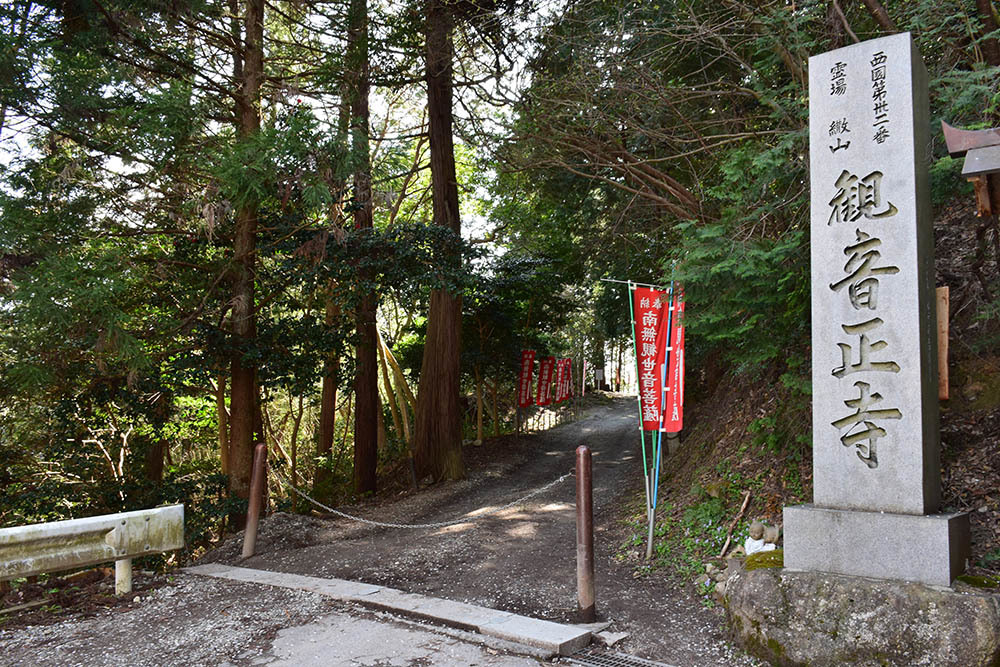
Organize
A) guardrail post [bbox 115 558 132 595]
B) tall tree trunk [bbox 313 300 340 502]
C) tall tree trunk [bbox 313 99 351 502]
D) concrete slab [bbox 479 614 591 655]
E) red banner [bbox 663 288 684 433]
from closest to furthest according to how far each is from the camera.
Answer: concrete slab [bbox 479 614 591 655] → guardrail post [bbox 115 558 132 595] → red banner [bbox 663 288 684 433] → tall tree trunk [bbox 313 99 351 502] → tall tree trunk [bbox 313 300 340 502]

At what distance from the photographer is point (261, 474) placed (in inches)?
299

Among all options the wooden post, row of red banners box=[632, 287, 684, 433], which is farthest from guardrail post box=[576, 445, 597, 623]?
the wooden post

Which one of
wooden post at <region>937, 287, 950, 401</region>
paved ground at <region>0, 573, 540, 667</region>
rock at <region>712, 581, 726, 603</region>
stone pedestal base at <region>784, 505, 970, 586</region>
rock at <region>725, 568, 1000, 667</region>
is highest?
wooden post at <region>937, 287, 950, 401</region>

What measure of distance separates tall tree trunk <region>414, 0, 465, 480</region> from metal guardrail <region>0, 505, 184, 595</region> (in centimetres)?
684

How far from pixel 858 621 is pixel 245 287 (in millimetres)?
8365

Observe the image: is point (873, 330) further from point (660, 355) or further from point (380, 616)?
point (380, 616)

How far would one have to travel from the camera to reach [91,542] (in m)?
5.78

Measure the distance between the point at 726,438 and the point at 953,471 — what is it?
325 centimetres

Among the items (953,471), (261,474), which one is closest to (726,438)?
(953,471)

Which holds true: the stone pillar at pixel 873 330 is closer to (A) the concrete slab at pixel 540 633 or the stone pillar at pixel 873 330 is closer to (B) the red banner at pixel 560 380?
(A) the concrete slab at pixel 540 633

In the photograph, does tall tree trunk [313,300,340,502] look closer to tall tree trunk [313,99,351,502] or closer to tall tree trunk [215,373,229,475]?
tall tree trunk [313,99,351,502]

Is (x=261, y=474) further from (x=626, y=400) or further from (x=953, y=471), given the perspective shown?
(x=626, y=400)

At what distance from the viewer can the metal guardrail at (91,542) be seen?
17.4 feet

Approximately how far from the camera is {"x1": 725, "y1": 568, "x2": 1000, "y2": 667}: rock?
12.7 feet
